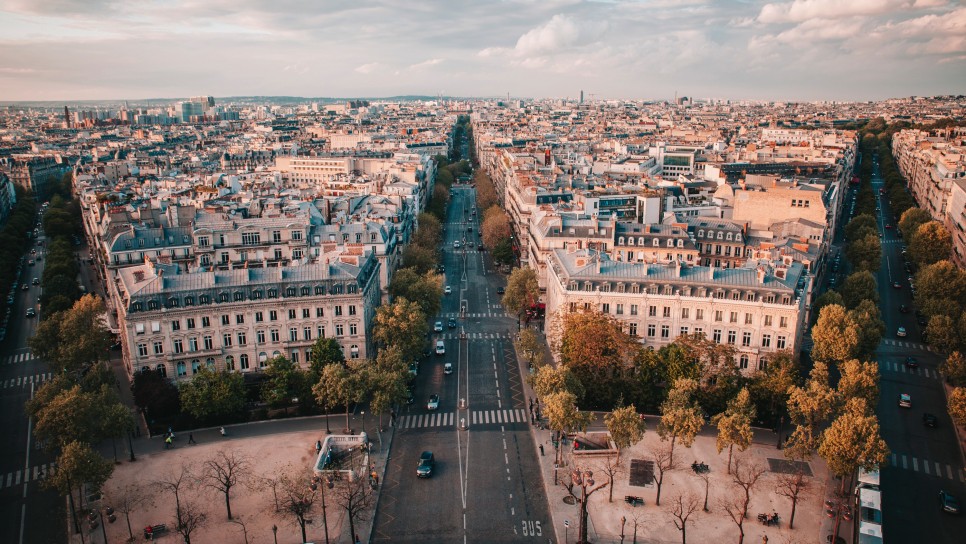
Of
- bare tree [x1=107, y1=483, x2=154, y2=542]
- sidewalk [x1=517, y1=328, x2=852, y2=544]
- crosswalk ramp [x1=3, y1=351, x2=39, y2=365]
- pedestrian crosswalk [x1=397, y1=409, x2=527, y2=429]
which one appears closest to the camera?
sidewalk [x1=517, y1=328, x2=852, y2=544]

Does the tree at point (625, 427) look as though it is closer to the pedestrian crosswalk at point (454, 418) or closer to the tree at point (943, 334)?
the pedestrian crosswalk at point (454, 418)

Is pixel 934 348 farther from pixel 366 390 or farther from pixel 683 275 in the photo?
pixel 366 390

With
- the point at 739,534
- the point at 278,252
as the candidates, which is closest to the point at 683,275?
the point at 739,534

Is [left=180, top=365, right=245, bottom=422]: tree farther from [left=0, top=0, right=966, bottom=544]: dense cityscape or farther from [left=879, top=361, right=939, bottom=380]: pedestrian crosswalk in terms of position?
[left=879, top=361, right=939, bottom=380]: pedestrian crosswalk

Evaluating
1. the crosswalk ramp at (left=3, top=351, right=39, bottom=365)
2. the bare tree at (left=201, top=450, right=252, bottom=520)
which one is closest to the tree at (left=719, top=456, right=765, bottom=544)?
the bare tree at (left=201, top=450, right=252, bottom=520)

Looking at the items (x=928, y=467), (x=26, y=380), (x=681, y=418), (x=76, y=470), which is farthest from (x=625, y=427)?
(x=26, y=380)

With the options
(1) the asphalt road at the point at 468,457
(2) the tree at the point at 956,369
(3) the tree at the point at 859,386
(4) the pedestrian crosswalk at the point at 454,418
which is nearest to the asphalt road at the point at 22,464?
(1) the asphalt road at the point at 468,457

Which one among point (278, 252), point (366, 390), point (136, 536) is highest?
point (278, 252)
